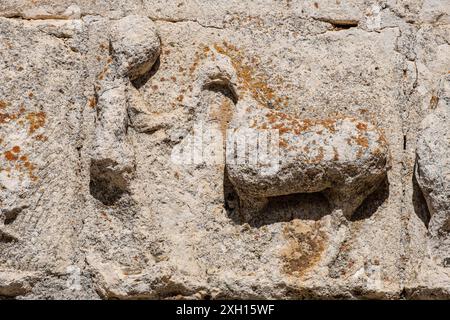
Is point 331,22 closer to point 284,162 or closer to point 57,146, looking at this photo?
point 284,162

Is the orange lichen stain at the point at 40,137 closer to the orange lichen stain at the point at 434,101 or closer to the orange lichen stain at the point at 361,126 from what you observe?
the orange lichen stain at the point at 361,126

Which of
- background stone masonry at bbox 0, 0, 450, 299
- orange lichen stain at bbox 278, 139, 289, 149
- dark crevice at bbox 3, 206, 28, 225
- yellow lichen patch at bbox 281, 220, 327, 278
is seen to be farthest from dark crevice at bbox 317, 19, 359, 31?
dark crevice at bbox 3, 206, 28, 225

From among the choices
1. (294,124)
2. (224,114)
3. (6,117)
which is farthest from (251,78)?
(6,117)

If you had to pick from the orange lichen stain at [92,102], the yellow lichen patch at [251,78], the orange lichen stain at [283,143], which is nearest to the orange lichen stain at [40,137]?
the orange lichen stain at [92,102]

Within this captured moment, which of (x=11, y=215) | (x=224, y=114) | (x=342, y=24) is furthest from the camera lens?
(x=342, y=24)

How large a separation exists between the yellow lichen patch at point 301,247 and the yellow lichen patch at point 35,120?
1005 mm

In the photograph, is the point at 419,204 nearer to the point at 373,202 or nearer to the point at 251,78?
the point at 373,202

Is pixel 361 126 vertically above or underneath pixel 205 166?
above

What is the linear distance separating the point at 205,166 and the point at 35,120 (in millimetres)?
666

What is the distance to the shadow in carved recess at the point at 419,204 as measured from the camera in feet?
11.0

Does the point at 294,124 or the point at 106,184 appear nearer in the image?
the point at 294,124

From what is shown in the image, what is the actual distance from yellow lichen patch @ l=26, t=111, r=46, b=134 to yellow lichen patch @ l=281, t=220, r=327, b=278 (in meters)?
1.01

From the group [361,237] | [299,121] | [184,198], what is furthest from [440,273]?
[184,198]

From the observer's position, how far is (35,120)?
339 cm
